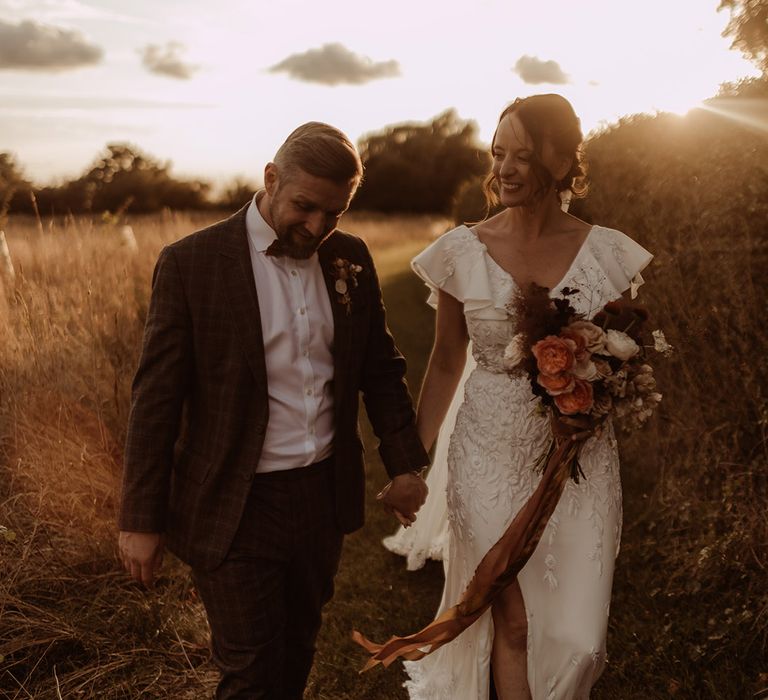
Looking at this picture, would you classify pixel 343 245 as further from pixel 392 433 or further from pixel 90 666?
pixel 90 666

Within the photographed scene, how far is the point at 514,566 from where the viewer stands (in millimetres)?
3137

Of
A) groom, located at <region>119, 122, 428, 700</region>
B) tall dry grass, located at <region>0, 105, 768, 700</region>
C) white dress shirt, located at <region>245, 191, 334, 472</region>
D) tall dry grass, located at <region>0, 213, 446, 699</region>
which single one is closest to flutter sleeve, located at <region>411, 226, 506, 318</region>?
groom, located at <region>119, 122, 428, 700</region>

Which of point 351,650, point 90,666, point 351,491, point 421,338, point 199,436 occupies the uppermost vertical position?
point 199,436

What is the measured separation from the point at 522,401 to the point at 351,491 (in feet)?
2.83

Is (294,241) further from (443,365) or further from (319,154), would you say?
(443,365)

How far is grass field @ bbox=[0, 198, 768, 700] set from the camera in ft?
13.0

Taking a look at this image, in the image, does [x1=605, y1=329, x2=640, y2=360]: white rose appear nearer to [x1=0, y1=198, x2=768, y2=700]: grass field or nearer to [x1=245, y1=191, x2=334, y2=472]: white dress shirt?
[x1=245, y1=191, x2=334, y2=472]: white dress shirt

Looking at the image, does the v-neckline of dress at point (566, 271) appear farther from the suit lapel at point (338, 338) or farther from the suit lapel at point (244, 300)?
the suit lapel at point (244, 300)

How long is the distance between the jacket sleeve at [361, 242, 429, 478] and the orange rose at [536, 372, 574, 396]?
2.03ft

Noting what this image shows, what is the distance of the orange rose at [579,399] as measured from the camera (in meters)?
2.85

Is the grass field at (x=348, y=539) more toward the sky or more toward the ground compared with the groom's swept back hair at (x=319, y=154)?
more toward the ground

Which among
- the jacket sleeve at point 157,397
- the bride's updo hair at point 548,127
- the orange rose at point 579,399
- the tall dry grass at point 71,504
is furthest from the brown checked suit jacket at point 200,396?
the tall dry grass at point 71,504

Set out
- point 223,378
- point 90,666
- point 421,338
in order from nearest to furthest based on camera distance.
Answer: point 223,378 < point 90,666 < point 421,338

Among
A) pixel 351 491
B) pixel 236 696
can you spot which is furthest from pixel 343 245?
pixel 236 696
